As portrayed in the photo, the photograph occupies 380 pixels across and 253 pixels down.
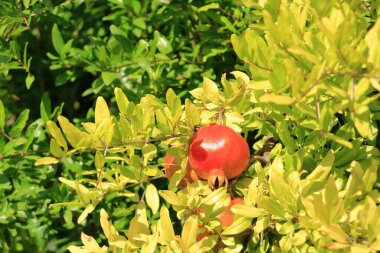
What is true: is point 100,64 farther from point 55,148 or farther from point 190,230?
point 190,230

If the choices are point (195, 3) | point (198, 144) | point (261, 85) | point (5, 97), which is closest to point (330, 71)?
point (261, 85)

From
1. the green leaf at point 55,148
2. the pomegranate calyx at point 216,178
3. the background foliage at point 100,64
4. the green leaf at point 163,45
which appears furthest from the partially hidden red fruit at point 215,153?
the green leaf at point 163,45

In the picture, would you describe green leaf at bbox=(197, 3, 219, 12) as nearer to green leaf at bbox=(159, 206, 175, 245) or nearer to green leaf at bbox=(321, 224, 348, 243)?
green leaf at bbox=(159, 206, 175, 245)

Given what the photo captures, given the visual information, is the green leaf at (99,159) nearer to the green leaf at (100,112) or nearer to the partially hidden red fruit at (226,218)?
the green leaf at (100,112)

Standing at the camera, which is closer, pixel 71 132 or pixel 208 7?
pixel 71 132

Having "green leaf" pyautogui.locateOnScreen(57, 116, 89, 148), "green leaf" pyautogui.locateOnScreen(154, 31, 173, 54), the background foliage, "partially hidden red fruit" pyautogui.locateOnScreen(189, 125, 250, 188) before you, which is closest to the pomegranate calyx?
"partially hidden red fruit" pyautogui.locateOnScreen(189, 125, 250, 188)

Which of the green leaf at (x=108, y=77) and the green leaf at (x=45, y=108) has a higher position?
the green leaf at (x=108, y=77)

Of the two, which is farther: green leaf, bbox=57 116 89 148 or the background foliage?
the background foliage

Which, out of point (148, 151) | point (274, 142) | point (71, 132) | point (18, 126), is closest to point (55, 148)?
point (71, 132)
